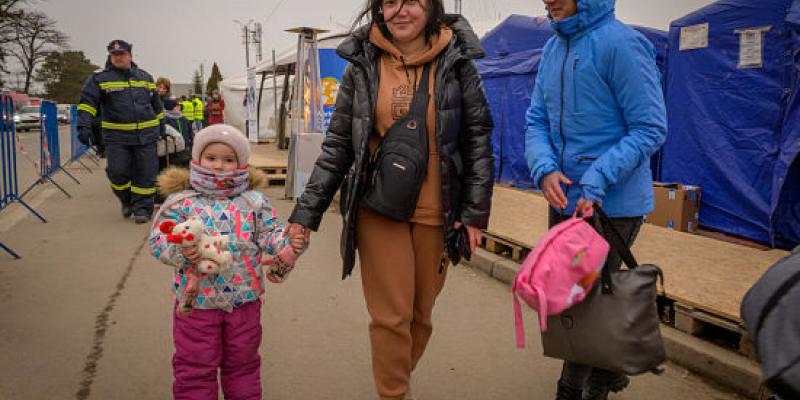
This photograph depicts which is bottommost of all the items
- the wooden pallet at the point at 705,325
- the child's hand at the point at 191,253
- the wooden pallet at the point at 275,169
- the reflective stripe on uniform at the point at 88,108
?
the wooden pallet at the point at 705,325

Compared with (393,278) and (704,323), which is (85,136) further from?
(704,323)

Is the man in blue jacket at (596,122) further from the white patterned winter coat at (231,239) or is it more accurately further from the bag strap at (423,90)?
the white patterned winter coat at (231,239)

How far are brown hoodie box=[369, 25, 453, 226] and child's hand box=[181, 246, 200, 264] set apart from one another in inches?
32.2

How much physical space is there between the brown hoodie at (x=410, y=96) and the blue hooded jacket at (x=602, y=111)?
1.52 ft

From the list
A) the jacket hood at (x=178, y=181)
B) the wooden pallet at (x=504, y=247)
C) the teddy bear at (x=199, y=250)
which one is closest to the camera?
the teddy bear at (x=199, y=250)

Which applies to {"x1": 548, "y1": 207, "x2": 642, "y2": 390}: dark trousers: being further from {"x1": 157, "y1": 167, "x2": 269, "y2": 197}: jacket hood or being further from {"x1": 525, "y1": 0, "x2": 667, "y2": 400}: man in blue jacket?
{"x1": 157, "y1": 167, "x2": 269, "y2": 197}: jacket hood

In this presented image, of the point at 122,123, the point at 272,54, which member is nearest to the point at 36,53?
the point at 272,54

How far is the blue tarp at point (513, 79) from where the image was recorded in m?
9.29

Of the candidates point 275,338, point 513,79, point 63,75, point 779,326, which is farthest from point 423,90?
point 63,75

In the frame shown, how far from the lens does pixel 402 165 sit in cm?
244

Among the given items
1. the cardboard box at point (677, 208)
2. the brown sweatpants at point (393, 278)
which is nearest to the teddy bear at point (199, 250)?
the brown sweatpants at point (393, 278)

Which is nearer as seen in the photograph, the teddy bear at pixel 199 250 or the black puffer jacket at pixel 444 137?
the teddy bear at pixel 199 250

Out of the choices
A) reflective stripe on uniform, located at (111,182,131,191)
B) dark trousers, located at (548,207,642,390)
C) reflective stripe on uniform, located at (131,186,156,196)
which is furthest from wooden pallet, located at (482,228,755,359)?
reflective stripe on uniform, located at (111,182,131,191)

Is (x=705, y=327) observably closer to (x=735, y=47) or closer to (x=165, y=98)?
(x=735, y=47)
